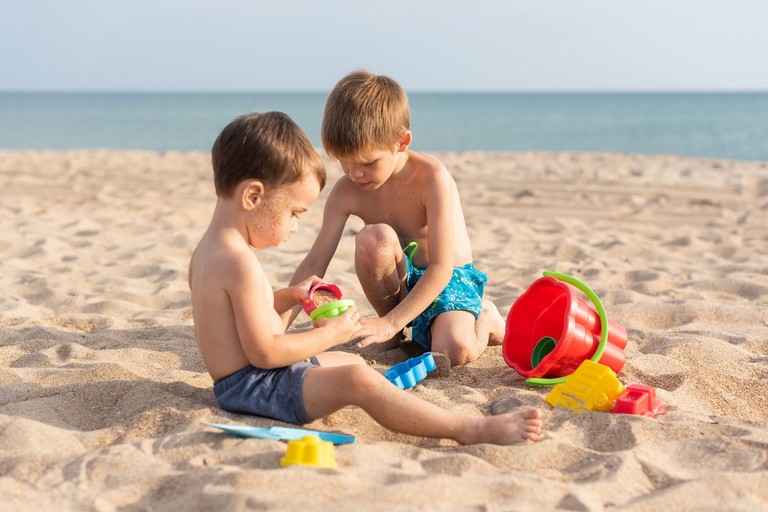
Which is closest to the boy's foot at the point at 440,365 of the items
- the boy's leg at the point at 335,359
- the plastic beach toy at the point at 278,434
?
the boy's leg at the point at 335,359

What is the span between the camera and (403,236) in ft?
11.1

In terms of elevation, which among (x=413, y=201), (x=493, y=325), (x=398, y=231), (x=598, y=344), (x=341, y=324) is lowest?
(x=493, y=325)

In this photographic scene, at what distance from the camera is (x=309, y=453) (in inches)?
77.2

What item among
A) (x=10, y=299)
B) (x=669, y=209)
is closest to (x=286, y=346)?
(x=10, y=299)

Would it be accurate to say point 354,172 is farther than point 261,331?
Yes

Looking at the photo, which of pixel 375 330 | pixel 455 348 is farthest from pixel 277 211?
pixel 455 348

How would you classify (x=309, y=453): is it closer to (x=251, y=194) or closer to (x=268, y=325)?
(x=268, y=325)

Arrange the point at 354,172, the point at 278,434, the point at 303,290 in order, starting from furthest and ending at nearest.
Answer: the point at 354,172, the point at 303,290, the point at 278,434

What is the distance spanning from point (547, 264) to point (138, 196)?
4535mm

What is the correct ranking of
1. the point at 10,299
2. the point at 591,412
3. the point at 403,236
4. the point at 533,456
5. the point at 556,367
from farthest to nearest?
the point at 10,299
the point at 403,236
the point at 556,367
the point at 591,412
the point at 533,456

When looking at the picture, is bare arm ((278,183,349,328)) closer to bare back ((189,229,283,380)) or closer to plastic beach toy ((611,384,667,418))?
bare back ((189,229,283,380))

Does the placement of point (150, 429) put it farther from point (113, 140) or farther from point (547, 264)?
point (113, 140)

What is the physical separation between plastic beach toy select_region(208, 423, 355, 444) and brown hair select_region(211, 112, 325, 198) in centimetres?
68

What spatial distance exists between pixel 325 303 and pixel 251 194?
58cm
